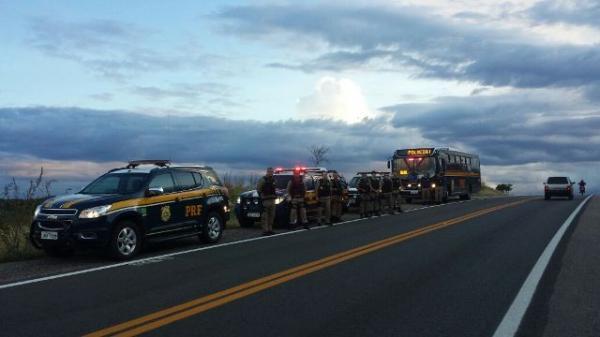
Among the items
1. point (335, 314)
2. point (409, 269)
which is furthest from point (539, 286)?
point (335, 314)

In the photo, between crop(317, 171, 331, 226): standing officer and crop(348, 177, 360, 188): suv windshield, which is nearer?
crop(317, 171, 331, 226): standing officer

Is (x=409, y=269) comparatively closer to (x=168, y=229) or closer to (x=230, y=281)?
(x=230, y=281)

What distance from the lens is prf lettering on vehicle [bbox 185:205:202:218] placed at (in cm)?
1336

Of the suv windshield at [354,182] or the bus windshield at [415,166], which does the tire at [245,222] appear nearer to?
the suv windshield at [354,182]

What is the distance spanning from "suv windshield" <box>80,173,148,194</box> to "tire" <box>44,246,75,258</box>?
47.2 inches

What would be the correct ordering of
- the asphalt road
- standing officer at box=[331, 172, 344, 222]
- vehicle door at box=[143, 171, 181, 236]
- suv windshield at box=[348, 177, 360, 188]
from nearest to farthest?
the asphalt road, vehicle door at box=[143, 171, 181, 236], standing officer at box=[331, 172, 344, 222], suv windshield at box=[348, 177, 360, 188]

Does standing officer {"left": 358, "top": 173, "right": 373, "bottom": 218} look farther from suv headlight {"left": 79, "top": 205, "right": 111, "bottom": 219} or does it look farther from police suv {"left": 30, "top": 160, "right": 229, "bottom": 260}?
suv headlight {"left": 79, "top": 205, "right": 111, "bottom": 219}

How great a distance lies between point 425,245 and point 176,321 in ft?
25.9

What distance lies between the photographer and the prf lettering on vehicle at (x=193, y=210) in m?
13.4

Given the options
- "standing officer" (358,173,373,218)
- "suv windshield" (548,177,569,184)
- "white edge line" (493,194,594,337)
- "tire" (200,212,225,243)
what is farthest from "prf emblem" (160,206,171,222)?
"suv windshield" (548,177,569,184)

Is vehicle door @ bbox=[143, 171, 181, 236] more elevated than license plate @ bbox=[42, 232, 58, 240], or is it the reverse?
vehicle door @ bbox=[143, 171, 181, 236]

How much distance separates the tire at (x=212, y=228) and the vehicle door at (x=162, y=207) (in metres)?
1.00

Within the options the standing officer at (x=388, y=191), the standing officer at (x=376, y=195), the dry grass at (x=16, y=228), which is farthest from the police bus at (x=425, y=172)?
the dry grass at (x=16, y=228)

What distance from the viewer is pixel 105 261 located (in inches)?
448
